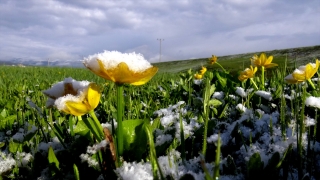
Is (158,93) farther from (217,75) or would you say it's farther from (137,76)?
(137,76)

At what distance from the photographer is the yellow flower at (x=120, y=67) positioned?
3.15ft

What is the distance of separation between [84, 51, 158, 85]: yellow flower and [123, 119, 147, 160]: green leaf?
10.4 inches

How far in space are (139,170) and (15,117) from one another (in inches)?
59.4

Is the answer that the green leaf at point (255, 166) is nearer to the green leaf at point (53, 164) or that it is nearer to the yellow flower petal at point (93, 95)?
the yellow flower petal at point (93, 95)

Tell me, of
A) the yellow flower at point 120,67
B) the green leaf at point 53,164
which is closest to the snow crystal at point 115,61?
the yellow flower at point 120,67

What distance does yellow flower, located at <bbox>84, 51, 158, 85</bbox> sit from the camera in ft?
3.15

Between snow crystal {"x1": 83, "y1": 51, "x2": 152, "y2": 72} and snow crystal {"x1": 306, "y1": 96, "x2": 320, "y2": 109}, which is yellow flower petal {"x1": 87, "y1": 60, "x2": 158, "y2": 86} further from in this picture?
snow crystal {"x1": 306, "y1": 96, "x2": 320, "y2": 109}

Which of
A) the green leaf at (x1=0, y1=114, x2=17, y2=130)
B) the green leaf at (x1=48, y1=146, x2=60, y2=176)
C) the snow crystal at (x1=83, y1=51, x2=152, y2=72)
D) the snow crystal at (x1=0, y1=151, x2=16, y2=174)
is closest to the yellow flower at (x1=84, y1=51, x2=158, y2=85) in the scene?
the snow crystal at (x1=83, y1=51, x2=152, y2=72)

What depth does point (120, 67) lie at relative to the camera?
3.14 feet

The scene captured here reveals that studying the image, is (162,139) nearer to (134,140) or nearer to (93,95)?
(134,140)

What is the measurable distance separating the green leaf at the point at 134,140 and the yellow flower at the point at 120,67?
26 cm

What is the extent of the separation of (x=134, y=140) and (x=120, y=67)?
370mm

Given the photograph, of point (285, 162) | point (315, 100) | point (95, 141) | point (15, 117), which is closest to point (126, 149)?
point (95, 141)

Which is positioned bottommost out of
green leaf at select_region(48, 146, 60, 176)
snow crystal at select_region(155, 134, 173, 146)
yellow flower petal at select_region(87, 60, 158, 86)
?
green leaf at select_region(48, 146, 60, 176)
